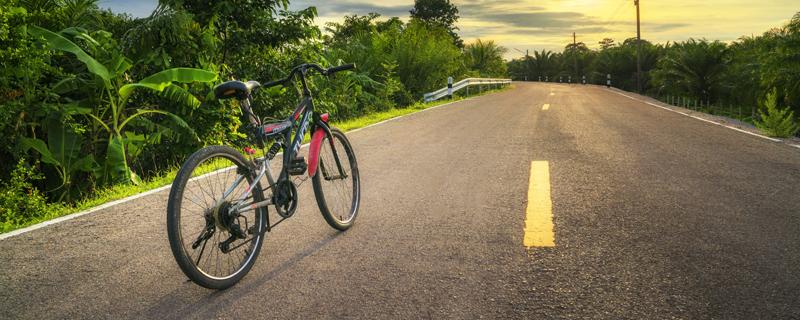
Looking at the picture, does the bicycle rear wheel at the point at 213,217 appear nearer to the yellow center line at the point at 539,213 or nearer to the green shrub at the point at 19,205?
the yellow center line at the point at 539,213

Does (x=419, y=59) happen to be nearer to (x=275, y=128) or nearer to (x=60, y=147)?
(x=60, y=147)

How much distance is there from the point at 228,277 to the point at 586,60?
7956cm

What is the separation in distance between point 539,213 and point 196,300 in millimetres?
2576

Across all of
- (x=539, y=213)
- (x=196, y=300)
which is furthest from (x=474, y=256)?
(x=196, y=300)

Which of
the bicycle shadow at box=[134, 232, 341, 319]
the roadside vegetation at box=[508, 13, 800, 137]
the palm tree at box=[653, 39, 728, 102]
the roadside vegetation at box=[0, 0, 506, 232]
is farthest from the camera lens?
the palm tree at box=[653, 39, 728, 102]

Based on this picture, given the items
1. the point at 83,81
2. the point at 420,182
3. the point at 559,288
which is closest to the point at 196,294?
the point at 559,288

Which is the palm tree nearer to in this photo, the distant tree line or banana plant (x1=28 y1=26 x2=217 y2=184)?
the distant tree line

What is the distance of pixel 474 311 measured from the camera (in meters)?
2.58

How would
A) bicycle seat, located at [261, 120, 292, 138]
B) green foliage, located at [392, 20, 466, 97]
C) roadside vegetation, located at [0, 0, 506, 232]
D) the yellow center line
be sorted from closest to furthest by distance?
bicycle seat, located at [261, 120, 292, 138]
the yellow center line
roadside vegetation, located at [0, 0, 506, 232]
green foliage, located at [392, 20, 466, 97]

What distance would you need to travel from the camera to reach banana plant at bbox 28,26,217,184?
6.18 metres

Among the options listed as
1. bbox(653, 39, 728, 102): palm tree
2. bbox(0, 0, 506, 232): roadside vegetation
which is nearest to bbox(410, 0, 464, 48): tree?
bbox(653, 39, 728, 102): palm tree

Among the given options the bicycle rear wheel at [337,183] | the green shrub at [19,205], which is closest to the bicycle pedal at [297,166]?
the bicycle rear wheel at [337,183]

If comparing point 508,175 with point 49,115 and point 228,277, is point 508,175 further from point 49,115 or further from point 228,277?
point 49,115

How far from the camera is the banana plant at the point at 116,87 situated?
6176 mm
